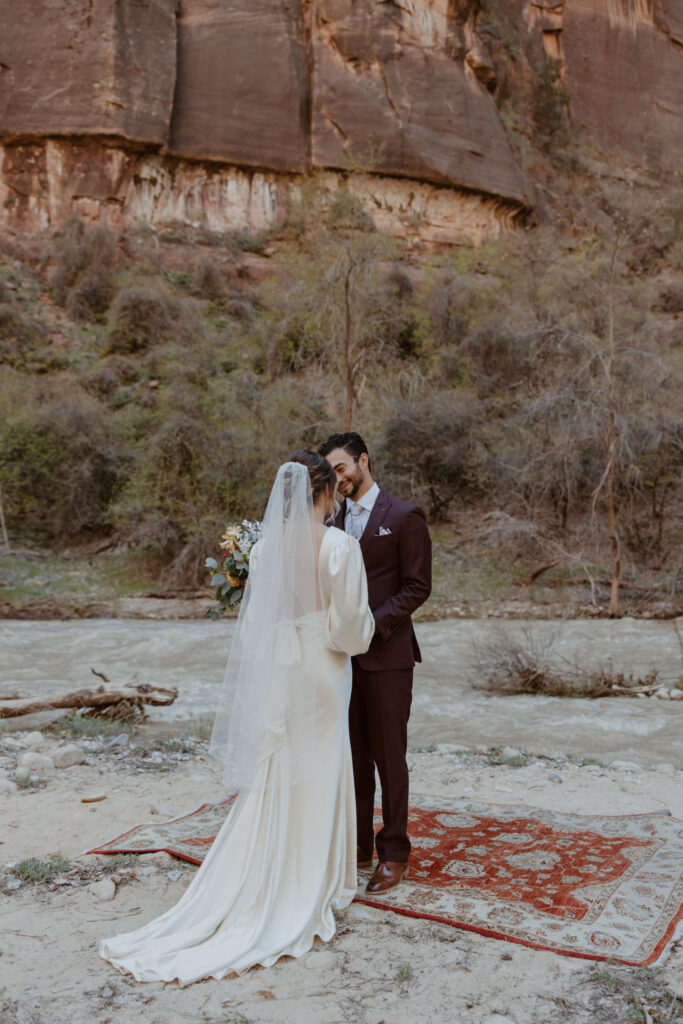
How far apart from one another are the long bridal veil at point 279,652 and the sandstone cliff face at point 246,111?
29.2 meters

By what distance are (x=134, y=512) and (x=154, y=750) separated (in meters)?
12.4

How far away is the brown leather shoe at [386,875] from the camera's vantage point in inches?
134

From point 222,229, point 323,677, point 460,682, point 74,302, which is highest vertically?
point 222,229

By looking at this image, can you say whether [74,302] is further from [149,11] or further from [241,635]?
[241,635]

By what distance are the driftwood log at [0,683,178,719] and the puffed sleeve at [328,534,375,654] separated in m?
4.73

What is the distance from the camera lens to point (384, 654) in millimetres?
3543

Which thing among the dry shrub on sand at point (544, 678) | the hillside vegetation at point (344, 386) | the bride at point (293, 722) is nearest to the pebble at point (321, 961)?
the bride at point (293, 722)

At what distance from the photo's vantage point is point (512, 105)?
1400 inches

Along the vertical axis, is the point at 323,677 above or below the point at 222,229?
below

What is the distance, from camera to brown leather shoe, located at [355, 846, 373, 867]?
3746 millimetres

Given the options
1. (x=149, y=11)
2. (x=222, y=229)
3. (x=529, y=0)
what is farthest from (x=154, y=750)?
(x=529, y=0)

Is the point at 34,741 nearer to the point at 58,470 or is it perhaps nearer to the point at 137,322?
the point at 58,470

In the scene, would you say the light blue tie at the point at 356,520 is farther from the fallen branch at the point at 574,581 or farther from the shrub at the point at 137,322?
the shrub at the point at 137,322

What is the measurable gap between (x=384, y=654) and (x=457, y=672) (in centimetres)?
710
